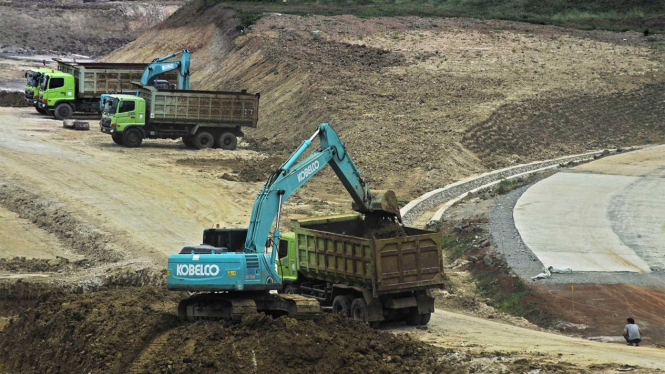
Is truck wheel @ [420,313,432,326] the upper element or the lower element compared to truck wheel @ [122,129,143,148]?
lower

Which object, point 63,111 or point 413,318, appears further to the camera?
point 63,111

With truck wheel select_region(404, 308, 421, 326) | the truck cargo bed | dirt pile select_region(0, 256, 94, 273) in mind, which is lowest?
truck wheel select_region(404, 308, 421, 326)

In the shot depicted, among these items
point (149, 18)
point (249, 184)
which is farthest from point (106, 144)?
point (149, 18)

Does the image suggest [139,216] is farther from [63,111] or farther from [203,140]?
[63,111]

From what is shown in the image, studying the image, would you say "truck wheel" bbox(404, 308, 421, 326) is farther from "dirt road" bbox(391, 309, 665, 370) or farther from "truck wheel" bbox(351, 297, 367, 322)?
"truck wheel" bbox(351, 297, 367, 322)

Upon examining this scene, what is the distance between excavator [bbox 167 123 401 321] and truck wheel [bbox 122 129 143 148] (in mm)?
28313

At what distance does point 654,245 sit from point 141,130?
25983 mm

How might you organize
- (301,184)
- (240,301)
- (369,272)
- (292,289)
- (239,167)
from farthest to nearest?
(239,167), (292,289), (369,272), (301,184), (240,301)

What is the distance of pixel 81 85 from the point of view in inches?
2286

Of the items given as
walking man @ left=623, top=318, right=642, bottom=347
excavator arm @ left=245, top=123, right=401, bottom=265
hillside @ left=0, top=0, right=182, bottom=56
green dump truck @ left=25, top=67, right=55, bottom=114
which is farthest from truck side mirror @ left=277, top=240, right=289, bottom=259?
hillside @ left=0, top=0, right=182, bottom=56

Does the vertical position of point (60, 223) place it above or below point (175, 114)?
below

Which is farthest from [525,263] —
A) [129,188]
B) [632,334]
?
[129,188]

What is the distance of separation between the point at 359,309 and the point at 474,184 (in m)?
20.4

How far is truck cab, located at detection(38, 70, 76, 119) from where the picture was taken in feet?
191
